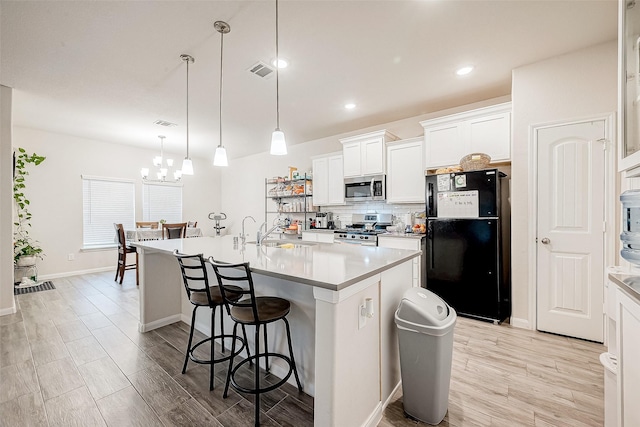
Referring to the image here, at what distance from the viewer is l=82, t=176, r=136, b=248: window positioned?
17.4 feet

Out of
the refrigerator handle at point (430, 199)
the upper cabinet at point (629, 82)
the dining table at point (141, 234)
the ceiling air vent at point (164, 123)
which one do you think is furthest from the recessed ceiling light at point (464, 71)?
the dining table at point (141, 234)

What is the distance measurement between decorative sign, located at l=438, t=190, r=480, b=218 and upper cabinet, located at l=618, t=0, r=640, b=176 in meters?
1.61

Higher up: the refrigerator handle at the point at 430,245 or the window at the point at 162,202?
the window at the point at 162,202

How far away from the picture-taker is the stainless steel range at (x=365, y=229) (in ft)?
13.1

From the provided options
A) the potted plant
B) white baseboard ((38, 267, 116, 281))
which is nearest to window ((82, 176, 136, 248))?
white baseboard ((38, 267, 116, 281))

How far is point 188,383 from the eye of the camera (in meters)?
1.90

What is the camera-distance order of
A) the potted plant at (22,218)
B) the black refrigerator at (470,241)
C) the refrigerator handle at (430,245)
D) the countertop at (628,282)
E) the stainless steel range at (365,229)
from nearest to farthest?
the countertop at (628,282) → the black refrigerator at (470,241) → the refrigerator handle at (430,245) → the stainless steel range at (365,229) → the potted plant at (22,218)

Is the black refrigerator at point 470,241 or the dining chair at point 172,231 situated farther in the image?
the dining chair at point 172,231

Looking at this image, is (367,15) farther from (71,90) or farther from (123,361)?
(71,90)

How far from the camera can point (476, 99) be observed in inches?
140

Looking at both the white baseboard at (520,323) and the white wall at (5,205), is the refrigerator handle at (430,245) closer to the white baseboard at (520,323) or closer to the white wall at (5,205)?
the white baseboard at (520,323)

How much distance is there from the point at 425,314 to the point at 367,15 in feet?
7.12

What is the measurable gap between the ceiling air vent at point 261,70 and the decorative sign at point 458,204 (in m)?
2.40

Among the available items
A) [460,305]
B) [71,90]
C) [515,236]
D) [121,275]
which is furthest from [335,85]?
[121,275]
